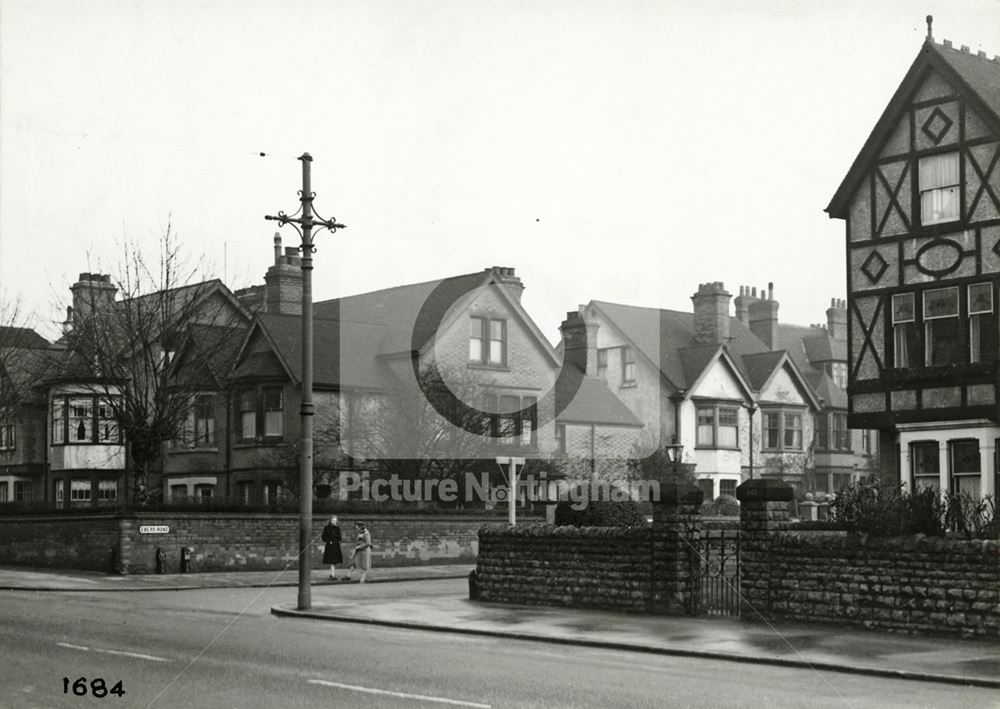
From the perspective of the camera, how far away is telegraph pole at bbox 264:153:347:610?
70.2ft

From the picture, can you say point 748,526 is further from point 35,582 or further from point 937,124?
point 35,582

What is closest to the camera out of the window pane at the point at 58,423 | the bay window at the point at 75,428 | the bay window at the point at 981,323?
the bay window at the point at 981,323

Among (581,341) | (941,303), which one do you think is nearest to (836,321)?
(581,341)

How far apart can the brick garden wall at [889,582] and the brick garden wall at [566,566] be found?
8.39 ft

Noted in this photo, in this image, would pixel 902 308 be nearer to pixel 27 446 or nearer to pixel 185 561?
pixel 185 561

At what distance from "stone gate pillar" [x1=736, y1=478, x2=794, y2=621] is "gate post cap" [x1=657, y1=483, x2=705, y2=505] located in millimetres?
1075

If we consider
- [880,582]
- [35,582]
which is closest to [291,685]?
[880,582]

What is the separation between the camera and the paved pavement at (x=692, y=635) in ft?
47.0

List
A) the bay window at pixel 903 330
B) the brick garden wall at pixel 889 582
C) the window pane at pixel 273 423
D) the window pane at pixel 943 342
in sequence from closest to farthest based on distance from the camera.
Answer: the brick garden wall at pixel 889 582 < the window pane at pixel 943 342 < the bay window at pixel 903 330 < the window pane at pixel 273 423

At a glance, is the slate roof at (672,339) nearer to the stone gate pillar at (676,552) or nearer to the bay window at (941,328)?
the bay window at (941,328)

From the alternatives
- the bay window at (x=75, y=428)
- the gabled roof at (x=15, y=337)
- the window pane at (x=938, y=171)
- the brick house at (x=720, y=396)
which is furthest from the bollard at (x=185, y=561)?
the brick house at (x=720, y=396)

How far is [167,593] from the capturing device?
2742cm

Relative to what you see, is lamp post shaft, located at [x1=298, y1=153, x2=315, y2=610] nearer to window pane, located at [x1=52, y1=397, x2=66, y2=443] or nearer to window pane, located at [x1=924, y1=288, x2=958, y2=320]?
window pane, located at [x1=924, y1=288, x2=958, y2=320]

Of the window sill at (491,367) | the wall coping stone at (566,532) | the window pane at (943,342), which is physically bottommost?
the wall coping stone at (566,532)
